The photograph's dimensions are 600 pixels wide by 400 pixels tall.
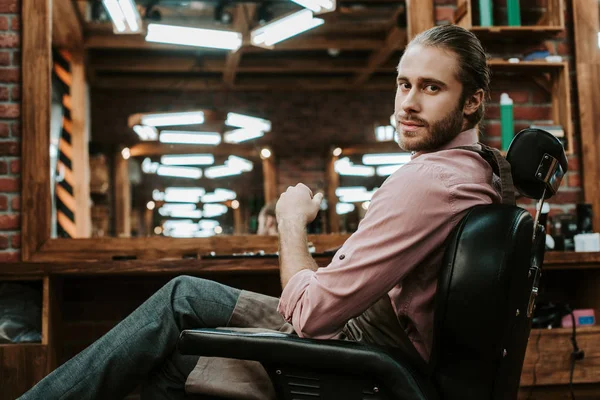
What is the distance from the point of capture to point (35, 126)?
2.68 metres

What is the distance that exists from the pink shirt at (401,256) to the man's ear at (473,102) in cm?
17

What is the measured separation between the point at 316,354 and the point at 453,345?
9.6 inches

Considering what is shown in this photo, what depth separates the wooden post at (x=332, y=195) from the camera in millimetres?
7633

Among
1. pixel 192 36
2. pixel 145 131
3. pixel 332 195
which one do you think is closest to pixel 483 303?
pixel 192 36

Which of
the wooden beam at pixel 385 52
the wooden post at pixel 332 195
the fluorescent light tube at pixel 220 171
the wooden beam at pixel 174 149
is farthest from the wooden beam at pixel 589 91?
the fluorescent light tube at pixel 220 171

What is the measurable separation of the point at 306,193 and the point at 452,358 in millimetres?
526

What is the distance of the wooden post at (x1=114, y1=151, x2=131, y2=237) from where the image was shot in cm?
753

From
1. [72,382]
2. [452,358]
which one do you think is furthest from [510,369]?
[72,382]

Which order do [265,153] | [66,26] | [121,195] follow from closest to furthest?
[66,26]
[121,195]
[265,153]

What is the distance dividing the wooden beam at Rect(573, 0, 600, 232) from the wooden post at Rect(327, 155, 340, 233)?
467cm

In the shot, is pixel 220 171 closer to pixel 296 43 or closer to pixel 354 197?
pixel 354 197

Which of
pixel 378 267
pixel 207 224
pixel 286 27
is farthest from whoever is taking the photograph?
pixel 207 224

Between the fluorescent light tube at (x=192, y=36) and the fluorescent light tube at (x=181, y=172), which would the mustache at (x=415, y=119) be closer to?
the fluorescent light tube at (x=192, y=36)

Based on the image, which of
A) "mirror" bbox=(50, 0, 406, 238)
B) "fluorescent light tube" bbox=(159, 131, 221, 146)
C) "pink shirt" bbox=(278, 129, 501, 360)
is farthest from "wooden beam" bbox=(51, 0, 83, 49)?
"pink shirt" bbox=(278, 129, 501, 360)
